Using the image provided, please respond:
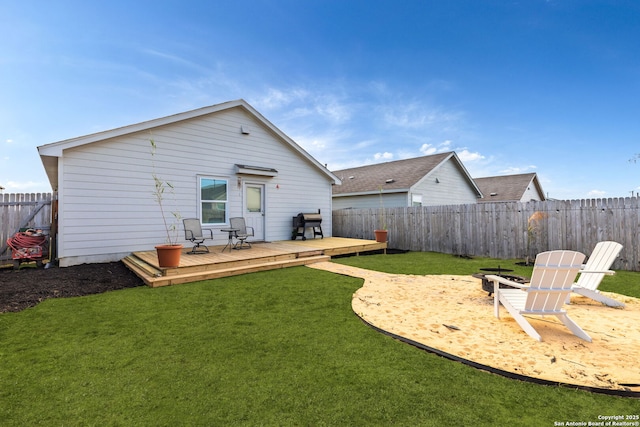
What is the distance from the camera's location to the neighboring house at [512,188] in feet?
68.4

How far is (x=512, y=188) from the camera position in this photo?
21641mm

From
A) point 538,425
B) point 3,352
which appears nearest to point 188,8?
point 3,352

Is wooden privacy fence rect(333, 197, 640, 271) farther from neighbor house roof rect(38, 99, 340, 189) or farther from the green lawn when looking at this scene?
the green lawn

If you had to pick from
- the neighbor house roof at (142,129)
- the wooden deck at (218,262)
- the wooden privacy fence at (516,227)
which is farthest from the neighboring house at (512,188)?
the wooden deck at (218,262)

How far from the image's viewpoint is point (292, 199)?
1107cm

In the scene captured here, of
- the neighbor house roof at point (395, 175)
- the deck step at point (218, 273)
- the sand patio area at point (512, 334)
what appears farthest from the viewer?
the neighbor house roof at point (395, 175)

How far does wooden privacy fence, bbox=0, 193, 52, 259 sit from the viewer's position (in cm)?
734

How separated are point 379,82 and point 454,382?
47.5ft

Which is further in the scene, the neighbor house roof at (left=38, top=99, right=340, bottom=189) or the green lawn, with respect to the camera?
the neighbor house roof at (left=38, top=99, right=340, bottom=189)

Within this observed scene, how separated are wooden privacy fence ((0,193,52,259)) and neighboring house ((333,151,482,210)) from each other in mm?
12500

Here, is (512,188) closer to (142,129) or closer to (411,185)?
(411,185)

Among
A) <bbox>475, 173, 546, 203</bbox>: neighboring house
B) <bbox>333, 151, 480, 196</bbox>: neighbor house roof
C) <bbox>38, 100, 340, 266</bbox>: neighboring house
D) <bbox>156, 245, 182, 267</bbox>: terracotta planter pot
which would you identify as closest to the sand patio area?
<bbox>156, 245, 182, 267</bbox>: terracotta planter pot

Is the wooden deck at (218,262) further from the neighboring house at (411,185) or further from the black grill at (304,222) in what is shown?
the neighboring house at (411,185)

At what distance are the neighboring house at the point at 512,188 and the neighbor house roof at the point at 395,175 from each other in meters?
4.05
